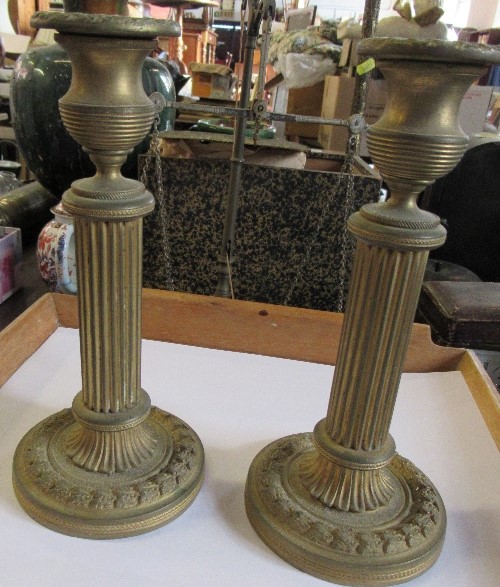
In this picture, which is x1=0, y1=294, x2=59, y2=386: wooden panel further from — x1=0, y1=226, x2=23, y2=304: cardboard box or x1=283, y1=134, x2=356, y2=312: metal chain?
x1=283, y1=134, x2=356, y2=312: metal chain

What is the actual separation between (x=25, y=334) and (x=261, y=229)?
44 cm

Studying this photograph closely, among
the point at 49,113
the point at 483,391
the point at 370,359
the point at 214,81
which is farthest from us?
the point at 214,81

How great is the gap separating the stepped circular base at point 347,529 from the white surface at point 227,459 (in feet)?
0.05

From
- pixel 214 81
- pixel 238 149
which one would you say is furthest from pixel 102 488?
pixel 214 81

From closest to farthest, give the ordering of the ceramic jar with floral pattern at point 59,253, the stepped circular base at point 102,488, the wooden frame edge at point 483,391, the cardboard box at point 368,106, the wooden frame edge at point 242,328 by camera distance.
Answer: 1. the stepped circular base at point 102,488
2. the wooden frame edge at point 483,391
3. the wooden frame edge at point 242,328
4. the ceramic jar with floral pattern at point 59,253
5. the cardboard box at point 368,106

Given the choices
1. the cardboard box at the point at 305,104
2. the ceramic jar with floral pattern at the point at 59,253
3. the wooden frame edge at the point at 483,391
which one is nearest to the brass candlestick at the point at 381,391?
the wooden frame edge at the point at 483,391

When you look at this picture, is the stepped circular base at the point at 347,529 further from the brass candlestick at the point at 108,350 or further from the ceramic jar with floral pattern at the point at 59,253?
the ceramic jar with floral pattern at the point at 59,253

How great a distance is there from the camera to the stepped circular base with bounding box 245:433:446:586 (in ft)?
1.52

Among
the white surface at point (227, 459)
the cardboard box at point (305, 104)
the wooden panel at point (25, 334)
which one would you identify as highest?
the cardboard box at point (305, 104)

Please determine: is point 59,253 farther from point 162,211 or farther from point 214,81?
point 214,81

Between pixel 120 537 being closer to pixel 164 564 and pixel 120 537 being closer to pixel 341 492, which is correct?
pixel 164 564

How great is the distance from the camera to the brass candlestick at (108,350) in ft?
1.33

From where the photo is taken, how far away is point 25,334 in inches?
28.8

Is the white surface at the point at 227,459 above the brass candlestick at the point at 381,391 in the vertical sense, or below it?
below
